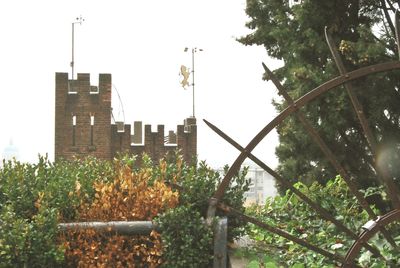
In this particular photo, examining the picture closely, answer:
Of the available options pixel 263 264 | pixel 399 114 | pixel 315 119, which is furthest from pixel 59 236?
pixel 399 114

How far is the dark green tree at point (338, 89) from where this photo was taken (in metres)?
7.71

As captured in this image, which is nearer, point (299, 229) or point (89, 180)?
point (89, 180)

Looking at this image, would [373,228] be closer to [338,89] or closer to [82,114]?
[338,89]

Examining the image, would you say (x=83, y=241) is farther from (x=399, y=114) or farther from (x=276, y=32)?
(x=276, y=32)

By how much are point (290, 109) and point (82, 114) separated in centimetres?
1751

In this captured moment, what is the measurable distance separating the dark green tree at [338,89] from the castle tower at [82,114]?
10828 millimetres

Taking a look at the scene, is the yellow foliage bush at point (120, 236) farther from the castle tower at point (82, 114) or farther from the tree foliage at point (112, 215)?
the castle tower at point (82, 114)

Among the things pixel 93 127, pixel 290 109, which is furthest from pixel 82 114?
pixel 290 109

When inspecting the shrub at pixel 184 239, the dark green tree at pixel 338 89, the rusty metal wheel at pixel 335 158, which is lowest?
the shrub at pixel 184 239

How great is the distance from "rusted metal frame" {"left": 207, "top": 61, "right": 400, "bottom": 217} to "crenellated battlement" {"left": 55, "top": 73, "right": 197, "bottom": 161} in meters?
16.5

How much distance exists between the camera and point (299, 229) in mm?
5152

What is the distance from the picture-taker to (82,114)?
2025 centimetres

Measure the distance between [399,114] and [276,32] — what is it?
2393 millimetres

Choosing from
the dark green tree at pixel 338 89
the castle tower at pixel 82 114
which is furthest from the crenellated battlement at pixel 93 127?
the dark green tree at pixel 338 89
